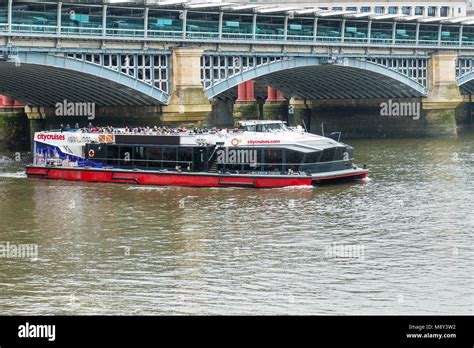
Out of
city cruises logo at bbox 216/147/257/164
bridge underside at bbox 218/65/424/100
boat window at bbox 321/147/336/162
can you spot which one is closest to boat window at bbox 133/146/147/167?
city cruises logo at bbox 216/147/257/164

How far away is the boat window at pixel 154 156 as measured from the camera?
5631 cm

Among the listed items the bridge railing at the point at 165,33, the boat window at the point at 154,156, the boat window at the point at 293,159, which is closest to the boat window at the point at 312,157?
the boat window at the point at 293,159

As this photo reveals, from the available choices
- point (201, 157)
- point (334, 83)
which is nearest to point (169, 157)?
point (201, 157)

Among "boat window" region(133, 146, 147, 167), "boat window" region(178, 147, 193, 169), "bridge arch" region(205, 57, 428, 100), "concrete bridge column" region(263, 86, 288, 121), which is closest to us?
"boat window" region(178, 147, 193, 169)

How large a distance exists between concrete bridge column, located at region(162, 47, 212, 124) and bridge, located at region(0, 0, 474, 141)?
0.06 m

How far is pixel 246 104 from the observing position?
10819cm

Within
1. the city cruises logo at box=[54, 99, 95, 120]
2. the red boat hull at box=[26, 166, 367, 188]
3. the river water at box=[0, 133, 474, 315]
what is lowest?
the river water at box=[0, 133, 474, 315]

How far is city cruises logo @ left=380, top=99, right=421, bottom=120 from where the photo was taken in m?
88.6

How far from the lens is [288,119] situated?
101 metres

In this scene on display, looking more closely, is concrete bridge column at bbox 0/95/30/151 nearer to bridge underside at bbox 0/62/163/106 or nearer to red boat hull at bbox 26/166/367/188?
bridge underside at bbox 0/62/163/106

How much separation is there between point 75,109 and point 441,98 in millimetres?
29424

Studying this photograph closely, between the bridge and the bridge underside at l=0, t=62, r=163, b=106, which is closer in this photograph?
the bridge

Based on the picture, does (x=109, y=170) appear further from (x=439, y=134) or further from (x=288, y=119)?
(x=288, y=119)
